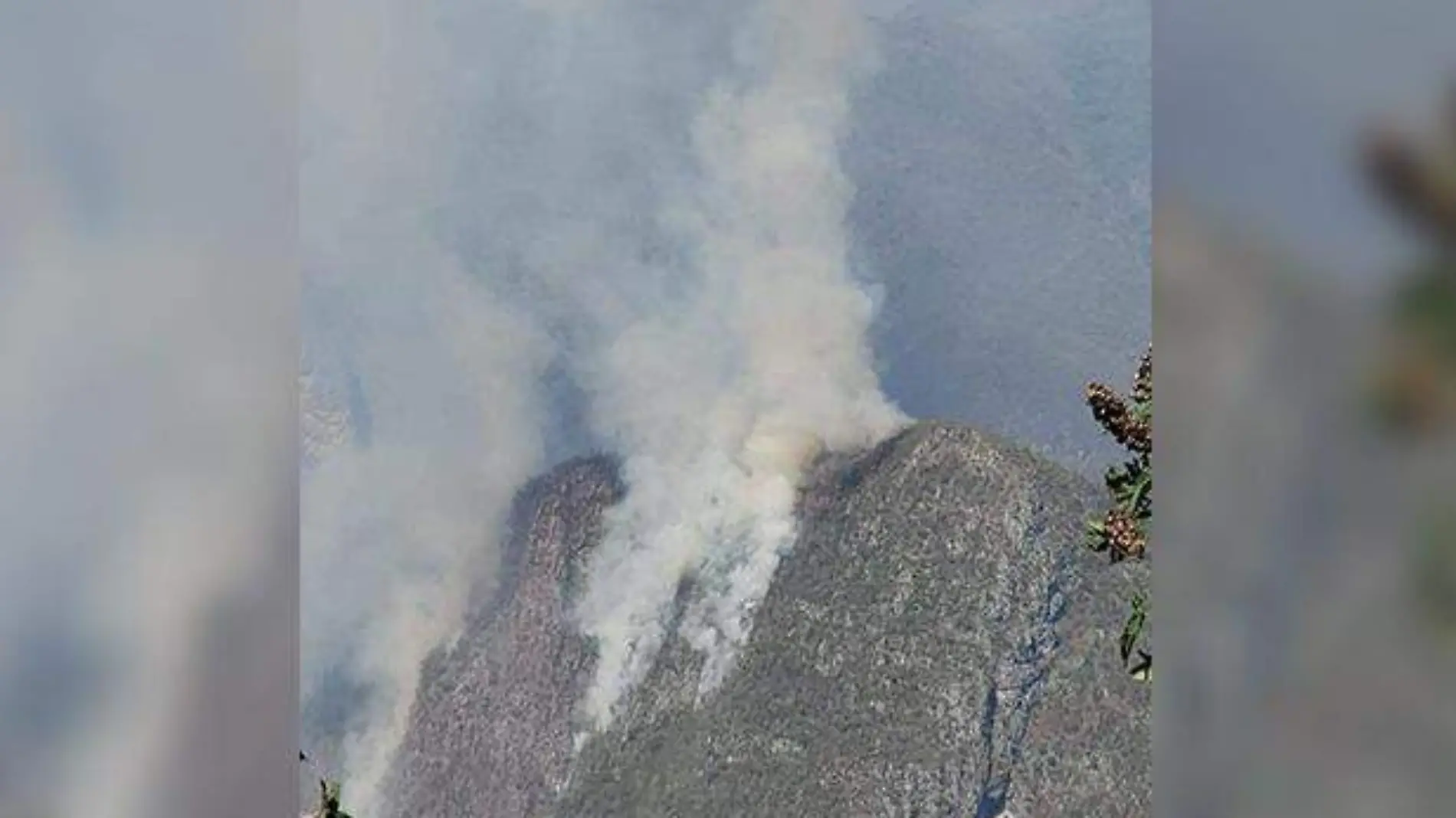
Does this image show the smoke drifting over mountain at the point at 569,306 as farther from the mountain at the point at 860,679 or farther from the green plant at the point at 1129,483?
the green plant at the point at 1129,483

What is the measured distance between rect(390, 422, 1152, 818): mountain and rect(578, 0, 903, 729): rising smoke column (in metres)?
0.29

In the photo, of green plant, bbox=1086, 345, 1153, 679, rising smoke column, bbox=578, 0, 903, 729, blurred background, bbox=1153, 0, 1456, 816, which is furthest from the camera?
rising smoke column, bbox=578, 0, 903, 729

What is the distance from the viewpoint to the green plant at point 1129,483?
476cm

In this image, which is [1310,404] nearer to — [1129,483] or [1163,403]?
[1163,403]

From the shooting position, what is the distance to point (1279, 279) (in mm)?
660

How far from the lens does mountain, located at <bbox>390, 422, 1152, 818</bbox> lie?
16234mm

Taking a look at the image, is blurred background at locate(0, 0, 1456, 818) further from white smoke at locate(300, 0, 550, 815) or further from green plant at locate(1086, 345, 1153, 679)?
white smoke at locate(300, 0, 550, 815)

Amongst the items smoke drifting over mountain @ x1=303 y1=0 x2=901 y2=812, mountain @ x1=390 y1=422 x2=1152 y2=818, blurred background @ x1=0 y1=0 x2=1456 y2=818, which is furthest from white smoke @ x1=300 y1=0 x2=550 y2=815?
blurred background @ x1=0 y1=0 x2=1456 y2=818

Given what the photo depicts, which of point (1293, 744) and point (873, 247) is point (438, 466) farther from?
point (1293, 744)

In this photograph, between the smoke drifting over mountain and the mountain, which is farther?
the smoke drifting over mountain

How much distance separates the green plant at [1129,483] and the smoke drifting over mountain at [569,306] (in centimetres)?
1233

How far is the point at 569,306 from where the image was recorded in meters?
18.9

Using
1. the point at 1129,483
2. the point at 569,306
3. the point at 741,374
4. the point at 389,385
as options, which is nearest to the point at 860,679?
the point at 741,374

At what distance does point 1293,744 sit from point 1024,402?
16275 millimetres
